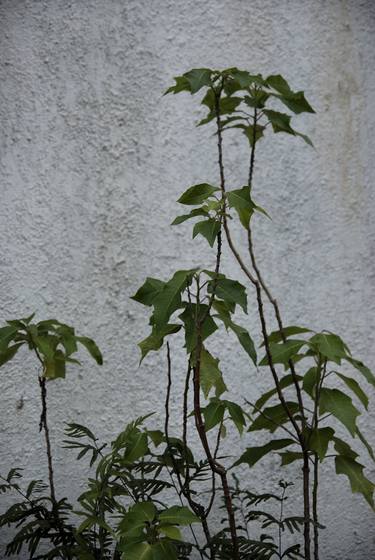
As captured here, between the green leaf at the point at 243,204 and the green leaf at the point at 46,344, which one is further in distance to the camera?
the green leaf at the point at 46,344

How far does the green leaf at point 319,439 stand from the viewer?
1.46 m

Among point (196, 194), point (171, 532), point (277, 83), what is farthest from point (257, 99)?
point (171, 532)

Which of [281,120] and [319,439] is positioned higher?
[281,120]

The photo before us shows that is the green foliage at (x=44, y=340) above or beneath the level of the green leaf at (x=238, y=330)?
above

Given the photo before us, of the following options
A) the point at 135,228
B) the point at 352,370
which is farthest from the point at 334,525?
the point at 135,228

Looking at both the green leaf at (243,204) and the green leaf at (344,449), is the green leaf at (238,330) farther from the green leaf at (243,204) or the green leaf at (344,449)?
the green leaf at (344,449)

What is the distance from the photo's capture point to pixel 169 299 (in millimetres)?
1257

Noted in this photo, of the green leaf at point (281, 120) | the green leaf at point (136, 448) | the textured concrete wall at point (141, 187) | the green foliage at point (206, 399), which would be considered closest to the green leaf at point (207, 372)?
the green foliage at point (206, 399)

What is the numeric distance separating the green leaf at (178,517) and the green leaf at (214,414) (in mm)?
241

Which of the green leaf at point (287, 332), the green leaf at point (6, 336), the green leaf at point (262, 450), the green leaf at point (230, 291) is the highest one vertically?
the green leaf at point (6, 336)

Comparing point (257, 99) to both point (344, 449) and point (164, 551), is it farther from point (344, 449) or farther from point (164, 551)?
point (164, 551)

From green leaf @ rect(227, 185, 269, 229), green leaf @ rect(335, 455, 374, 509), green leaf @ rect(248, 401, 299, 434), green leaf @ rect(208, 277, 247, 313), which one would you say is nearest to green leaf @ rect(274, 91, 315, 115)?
green leaf @ rect(227, 185, 269, 229)

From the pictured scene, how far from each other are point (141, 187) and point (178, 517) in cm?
113

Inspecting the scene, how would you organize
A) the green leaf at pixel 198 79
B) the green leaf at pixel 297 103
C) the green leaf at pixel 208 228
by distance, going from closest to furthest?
1. the green leaf at pixel 208 228
2. the green leaf at pixel 198 79
3. the green leaf at pixel 297 103
